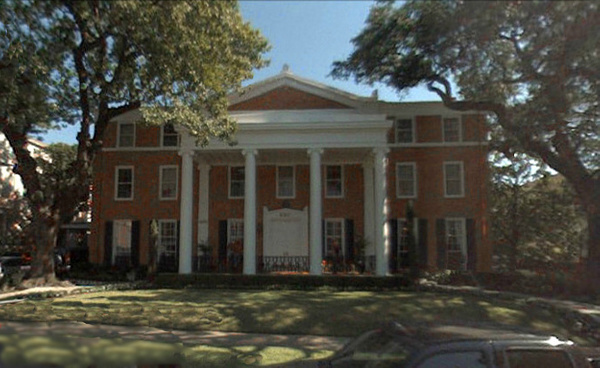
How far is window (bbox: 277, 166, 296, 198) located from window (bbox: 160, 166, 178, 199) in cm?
506

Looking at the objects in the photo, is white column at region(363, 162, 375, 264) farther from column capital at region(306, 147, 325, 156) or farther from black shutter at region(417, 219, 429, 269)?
column capital at region(306, 147, 325, 156)

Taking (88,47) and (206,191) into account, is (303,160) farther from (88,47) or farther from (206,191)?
(88,47)

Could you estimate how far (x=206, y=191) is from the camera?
23.8 m

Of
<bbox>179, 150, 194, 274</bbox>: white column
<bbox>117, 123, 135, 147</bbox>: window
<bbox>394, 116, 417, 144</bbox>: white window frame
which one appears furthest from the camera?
<bbox>117, 123, 135, 147</bbox>: window

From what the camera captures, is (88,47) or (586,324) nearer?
(586,324)

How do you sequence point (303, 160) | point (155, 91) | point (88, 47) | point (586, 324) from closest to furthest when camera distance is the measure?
point (586, 324), point (88, 47), point (155, 91), point (303, 160)

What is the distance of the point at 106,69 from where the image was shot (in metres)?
18.2

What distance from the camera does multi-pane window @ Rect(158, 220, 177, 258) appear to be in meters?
23.7

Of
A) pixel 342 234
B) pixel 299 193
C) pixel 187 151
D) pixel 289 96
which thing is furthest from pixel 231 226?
pixel 289 96

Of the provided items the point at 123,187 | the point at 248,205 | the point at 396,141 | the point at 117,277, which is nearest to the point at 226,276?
the point at 248,205

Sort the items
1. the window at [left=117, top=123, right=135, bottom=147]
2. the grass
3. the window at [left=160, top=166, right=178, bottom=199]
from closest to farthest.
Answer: the grass
the window at [left=160, top=166, right=178, bottom=199]
the window at [left=117, top=123, right=135, bottom=147]

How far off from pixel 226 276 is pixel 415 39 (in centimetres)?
1172

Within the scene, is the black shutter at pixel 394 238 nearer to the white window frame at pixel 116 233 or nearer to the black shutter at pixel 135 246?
the black shutter at pixel 135 246

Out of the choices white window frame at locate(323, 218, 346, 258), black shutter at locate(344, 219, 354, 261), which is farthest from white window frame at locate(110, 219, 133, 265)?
black shutter at locate(344, 219, 354, 261)
